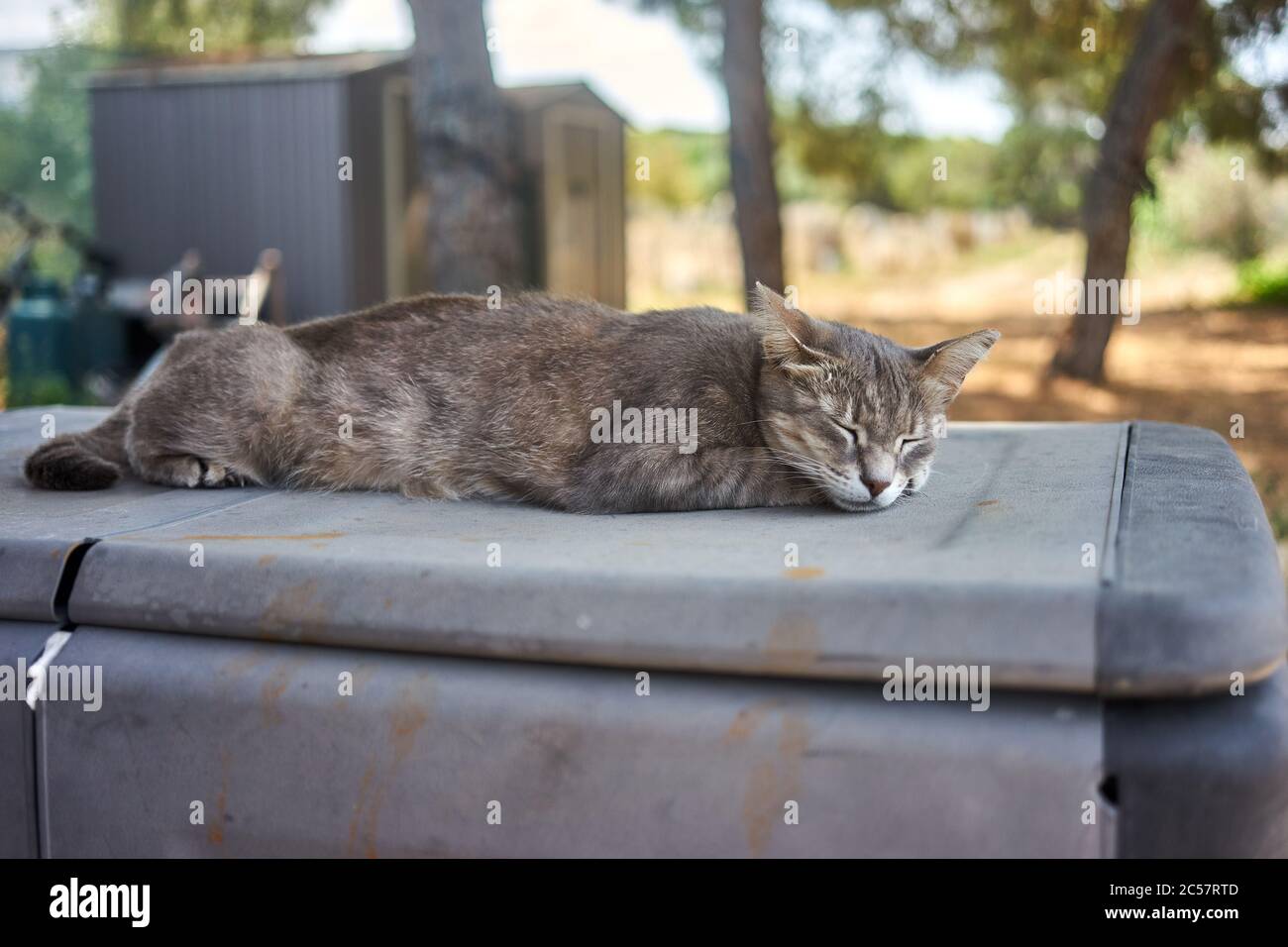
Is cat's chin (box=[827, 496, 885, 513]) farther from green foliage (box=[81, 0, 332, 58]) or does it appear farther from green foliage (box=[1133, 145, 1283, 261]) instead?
green foliage (box=[1133, 145, 1283, 261])

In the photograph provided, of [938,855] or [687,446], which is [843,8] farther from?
[938,855]

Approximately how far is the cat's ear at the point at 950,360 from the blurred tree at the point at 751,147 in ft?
20.1

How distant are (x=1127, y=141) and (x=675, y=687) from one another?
8.53m

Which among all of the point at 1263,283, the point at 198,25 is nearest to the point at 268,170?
the point at 198,25

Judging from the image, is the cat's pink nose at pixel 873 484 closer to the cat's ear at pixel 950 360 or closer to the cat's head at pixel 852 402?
the cat's head at pixel 852 402

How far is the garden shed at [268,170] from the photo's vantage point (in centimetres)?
1367

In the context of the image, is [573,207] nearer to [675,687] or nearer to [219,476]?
[219,476]

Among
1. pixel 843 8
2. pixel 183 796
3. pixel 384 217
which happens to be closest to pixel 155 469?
pixel 183 796

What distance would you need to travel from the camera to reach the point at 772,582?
6.89ft

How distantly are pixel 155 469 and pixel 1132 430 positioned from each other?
9.59 ft

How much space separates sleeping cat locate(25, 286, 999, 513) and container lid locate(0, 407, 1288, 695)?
0.42ft

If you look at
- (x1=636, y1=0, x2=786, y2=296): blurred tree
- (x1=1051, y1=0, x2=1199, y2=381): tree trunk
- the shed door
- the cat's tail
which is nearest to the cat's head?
the cat's tail
